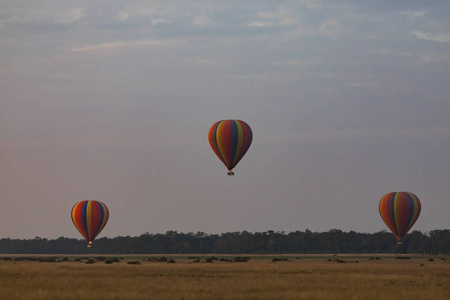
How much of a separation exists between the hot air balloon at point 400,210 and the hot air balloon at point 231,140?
31.8m

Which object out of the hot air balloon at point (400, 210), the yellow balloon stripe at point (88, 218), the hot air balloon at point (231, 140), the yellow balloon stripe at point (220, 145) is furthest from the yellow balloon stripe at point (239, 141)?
the yellow balloon stripe at point (88, 218)

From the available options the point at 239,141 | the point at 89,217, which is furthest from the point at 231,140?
the point at 89,217

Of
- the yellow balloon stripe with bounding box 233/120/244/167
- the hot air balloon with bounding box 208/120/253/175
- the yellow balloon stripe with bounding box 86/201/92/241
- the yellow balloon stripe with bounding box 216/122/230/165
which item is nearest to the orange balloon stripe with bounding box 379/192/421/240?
the hot air balloon with bounding box 208/120/253/175

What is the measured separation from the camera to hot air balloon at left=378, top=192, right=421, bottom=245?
10712 cm

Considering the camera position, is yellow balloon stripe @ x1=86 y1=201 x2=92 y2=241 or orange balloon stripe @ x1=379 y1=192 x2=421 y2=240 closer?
orange balloon stripe @ x1=379 y1=192 x2=421 y2=240

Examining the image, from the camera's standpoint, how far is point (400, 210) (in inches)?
4222

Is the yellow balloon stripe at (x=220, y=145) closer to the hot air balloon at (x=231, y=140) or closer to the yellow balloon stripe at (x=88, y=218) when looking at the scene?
the hot air balloon at (x=231, y=140)

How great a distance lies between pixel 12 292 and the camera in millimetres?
38812

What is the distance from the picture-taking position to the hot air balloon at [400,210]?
107m

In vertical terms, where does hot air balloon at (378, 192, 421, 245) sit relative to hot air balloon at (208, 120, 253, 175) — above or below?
below

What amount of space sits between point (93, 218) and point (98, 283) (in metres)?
67.0

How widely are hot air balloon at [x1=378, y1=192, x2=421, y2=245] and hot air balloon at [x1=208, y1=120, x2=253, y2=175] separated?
31827 millimetres

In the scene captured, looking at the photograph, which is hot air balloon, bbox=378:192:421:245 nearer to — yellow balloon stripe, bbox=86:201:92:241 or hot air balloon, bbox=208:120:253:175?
hot air balloon, bbox=208:120:253:175

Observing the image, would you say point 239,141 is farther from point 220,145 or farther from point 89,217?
point 89,217
